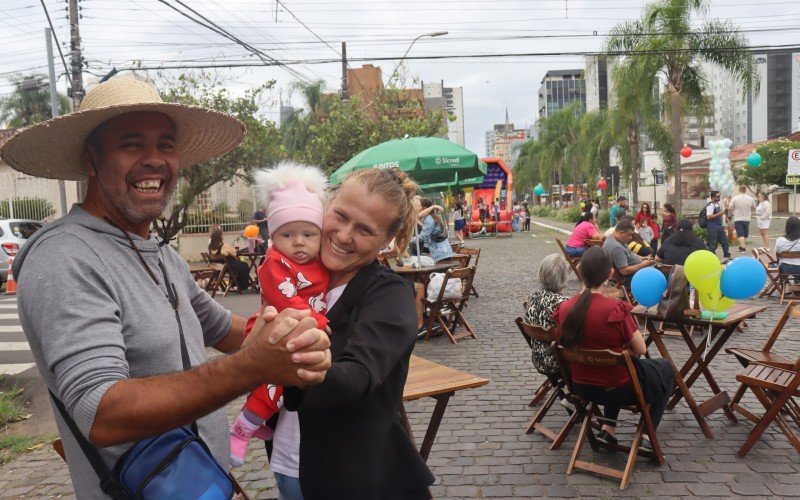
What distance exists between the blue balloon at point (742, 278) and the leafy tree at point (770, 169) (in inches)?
1919

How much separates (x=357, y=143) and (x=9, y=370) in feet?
52.5

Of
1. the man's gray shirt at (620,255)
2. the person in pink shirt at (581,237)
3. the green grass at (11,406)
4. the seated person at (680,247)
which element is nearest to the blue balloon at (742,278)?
the seated person at (680,247)

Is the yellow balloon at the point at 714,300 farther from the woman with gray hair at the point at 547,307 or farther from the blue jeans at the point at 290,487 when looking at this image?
the blue jeans at the point at 290,487

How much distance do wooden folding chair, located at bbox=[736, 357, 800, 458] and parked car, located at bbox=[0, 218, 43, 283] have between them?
15628 millimetres

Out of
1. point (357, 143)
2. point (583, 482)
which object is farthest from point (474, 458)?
point (357, 143)

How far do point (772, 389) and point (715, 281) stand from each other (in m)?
0.96

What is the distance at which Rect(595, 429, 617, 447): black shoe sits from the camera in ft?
15.1

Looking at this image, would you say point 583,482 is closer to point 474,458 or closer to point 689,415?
point 474,458

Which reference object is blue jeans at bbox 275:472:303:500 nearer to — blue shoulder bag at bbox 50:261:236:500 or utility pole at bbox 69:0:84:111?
blue shoulder bag at bbox 50:261:236:500

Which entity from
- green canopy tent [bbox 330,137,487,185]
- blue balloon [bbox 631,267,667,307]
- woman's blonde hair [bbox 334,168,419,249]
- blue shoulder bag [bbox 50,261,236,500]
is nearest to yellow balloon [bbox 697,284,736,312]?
blue balloon [bbox 631,267,667,307]

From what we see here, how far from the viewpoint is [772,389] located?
4418mm

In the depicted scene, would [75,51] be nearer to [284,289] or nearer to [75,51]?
[75,51]

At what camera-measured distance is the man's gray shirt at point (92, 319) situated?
134 cm

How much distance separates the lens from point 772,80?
11269cm
